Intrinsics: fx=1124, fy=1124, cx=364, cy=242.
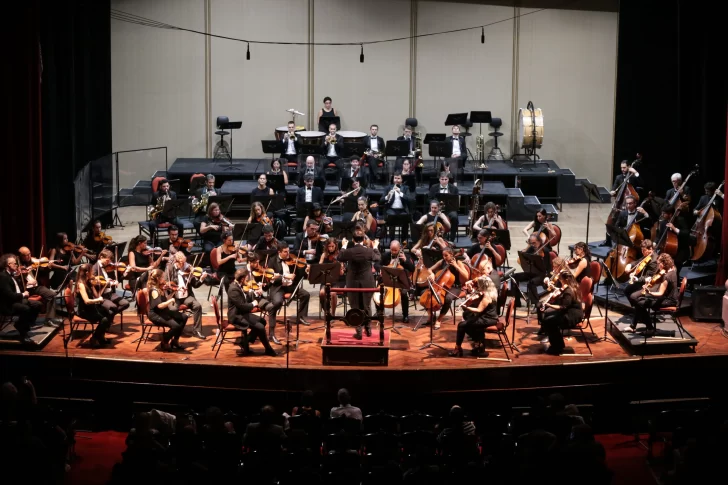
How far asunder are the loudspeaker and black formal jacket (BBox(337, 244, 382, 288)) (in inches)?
149

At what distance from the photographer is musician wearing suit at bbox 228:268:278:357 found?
11.4 metres

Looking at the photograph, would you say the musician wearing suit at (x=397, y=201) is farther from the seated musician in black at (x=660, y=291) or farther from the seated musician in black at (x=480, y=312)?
the seated musician in black at (x=660, y=291)

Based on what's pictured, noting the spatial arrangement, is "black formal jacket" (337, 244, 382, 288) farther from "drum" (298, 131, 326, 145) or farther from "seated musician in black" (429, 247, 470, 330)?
"drum" (298, 131, 326, 145)

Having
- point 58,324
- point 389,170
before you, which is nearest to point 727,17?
point 389,170

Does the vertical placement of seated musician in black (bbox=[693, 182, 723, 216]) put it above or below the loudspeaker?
above

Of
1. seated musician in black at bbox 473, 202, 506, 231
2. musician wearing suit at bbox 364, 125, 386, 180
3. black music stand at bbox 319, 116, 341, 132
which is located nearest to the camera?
seated musician in black at bbox 473, 202, 506, 231

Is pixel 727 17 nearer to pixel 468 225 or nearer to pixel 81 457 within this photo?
pixel 468 225

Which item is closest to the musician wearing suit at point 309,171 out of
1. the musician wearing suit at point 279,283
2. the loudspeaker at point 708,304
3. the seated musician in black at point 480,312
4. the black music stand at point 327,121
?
the black music stand at point 327,121

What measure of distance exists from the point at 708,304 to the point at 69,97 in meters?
8.84

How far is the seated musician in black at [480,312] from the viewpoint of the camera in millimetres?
11305

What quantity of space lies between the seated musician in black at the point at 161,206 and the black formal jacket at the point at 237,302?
3.69m

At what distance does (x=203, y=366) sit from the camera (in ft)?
36.8

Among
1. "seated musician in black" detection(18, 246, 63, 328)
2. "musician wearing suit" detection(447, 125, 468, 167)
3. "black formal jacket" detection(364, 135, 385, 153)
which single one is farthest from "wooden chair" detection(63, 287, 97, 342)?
"musician wearing suit" detection(447, 125, 468, 167)

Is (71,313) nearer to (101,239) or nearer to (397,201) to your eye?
(101,239)
